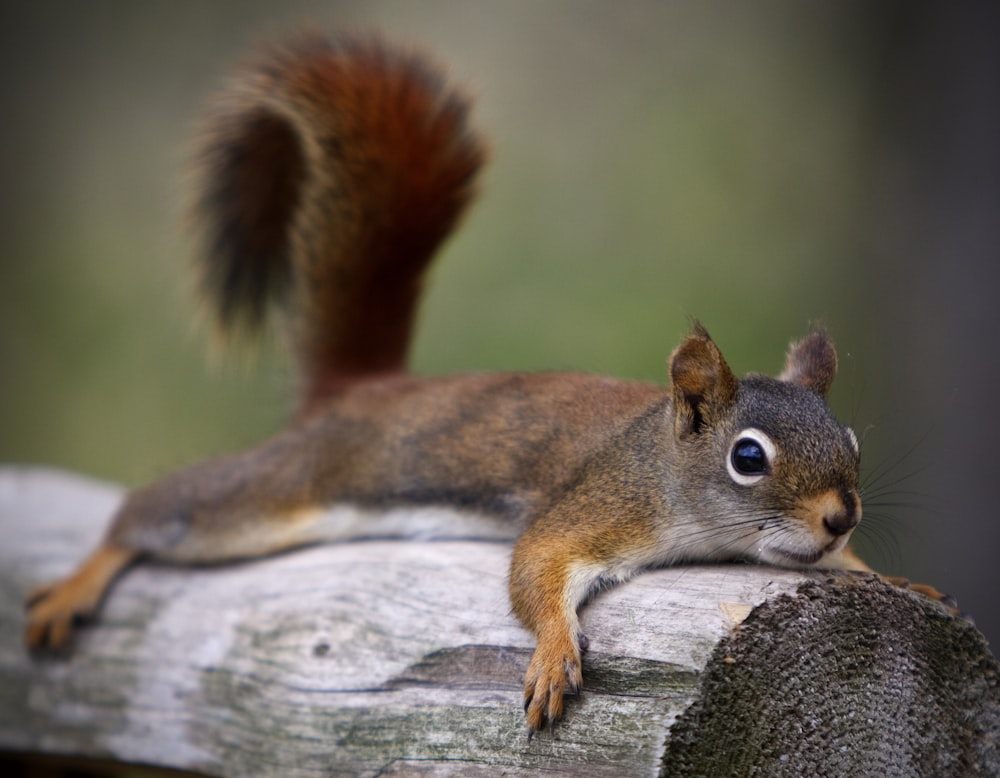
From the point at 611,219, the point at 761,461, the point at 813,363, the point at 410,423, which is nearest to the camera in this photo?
the point at 761,461

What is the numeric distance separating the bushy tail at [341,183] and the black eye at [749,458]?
3.01 feet

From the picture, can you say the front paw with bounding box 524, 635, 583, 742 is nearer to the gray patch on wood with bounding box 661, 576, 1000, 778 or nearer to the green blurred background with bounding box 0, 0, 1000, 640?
the gray patch on wood with bounding box 661, 576, 1000, 778

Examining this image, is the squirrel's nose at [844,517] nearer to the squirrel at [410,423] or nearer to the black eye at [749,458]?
the squirrel at [410,423]

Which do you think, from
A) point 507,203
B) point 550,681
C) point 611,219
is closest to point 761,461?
point 550,681

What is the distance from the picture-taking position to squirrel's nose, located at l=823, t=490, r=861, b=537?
1.22 m

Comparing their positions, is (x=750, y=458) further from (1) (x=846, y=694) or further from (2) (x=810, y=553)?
(1) (x=846, y=694)

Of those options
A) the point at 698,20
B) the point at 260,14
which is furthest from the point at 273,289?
the point at 260,14

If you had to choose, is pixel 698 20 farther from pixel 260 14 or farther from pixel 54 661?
pixel 54 661

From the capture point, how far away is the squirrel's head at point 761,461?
1256mm

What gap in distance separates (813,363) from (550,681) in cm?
63

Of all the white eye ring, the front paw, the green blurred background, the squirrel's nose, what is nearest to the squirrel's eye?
the white eye ring

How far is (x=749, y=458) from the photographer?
1.32 metres

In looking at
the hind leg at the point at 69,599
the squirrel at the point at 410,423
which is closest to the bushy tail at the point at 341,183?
the squirrel at the point at 410,423

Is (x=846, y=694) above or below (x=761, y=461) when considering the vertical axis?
below
